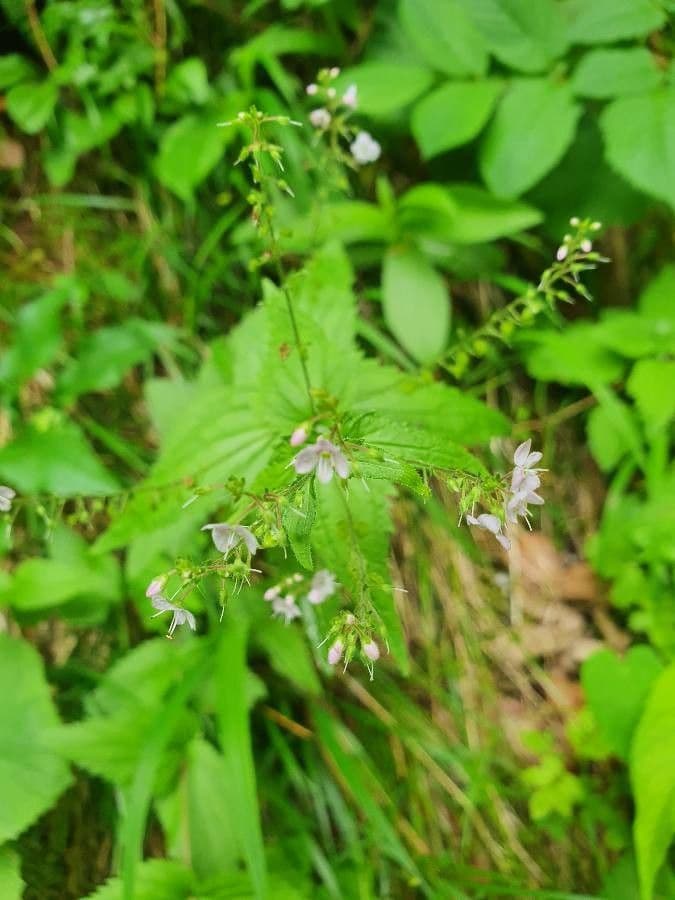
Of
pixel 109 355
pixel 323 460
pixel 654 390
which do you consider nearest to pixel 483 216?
pixel 654 390

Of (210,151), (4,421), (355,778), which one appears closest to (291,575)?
(355,778)

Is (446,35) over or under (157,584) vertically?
over

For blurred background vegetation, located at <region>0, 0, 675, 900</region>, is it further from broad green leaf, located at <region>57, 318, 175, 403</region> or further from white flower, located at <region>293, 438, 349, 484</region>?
white flower, located at <region>293, 438, 349, 484</region>

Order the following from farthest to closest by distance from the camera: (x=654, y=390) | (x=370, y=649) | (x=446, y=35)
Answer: (x=446, y=35) → (x=654, y=390) → (x=370, y=649)

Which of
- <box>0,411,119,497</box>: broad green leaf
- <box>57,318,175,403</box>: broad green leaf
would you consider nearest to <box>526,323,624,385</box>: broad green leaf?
<box>57,318,175,403</box>: broad green leaf

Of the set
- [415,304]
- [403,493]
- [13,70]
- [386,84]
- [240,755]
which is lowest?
[240,755]

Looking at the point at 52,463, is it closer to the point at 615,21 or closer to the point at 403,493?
the point at 403,493
